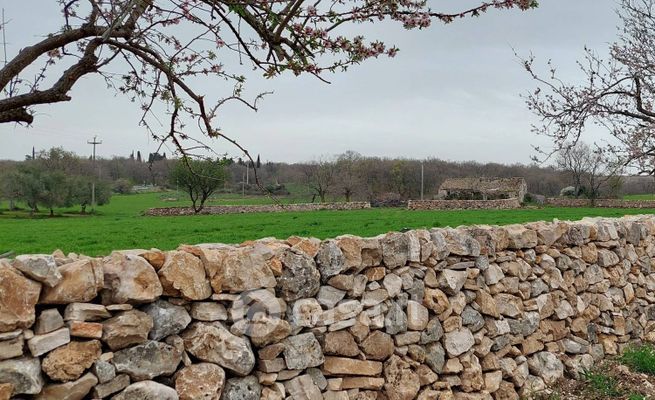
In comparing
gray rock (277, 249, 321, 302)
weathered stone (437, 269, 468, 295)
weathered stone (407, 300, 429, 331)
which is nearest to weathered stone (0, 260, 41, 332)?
Answer: gray rock (277, 249, 321, 302)

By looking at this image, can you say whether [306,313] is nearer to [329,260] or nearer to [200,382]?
[329,260]

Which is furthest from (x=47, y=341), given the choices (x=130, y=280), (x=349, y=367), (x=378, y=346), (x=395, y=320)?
(x=395, y=320)

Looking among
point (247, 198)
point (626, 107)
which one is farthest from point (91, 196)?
point (626, 107)

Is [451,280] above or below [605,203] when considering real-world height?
above

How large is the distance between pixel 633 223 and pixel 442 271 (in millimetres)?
4401

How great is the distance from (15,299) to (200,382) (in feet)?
3.72

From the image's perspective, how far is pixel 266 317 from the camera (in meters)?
3.59

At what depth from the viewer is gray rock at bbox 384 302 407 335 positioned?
4.35 meters

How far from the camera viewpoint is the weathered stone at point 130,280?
9.71ft

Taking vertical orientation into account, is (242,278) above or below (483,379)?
above

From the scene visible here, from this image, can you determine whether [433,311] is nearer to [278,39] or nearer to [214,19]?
[278,39]

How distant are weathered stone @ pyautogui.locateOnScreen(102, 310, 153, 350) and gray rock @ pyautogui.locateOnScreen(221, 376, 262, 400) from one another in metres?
0.65

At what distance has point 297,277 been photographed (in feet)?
12.5

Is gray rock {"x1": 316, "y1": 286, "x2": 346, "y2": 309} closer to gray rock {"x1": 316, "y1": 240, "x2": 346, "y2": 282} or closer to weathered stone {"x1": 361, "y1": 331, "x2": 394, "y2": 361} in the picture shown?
gray rock {"x1": 316, "y1": 240, "x2": 346, "y2": 282}
